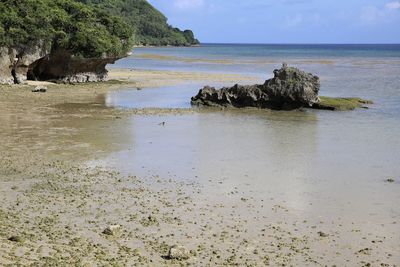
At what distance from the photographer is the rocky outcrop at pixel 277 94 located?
3478 cm

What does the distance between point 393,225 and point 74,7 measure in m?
40.2

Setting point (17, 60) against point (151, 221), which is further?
point (17, 60)

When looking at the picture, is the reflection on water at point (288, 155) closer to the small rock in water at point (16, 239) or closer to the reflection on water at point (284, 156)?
the reflection on water at point (284, 156)

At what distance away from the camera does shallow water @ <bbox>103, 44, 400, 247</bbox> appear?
15.0m

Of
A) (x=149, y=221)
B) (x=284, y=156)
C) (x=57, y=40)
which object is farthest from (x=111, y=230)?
(x=57, y=40)

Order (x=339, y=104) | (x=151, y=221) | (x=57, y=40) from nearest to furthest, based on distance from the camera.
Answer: (x=151, y=221) → (x=339, y=104) → (x=57, y=40)

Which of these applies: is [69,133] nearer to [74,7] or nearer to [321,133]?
[321,133]

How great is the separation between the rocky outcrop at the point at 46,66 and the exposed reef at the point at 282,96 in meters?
14.7

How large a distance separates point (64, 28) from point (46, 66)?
12.2ft

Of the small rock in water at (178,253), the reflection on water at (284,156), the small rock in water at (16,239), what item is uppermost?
the small rock in water at (16,239)

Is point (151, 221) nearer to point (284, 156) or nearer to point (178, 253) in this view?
point (178, 253)

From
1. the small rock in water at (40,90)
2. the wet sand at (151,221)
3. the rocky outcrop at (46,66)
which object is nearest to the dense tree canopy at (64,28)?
the rocky outcrop at (46,66)

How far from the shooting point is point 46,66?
47.5 metres

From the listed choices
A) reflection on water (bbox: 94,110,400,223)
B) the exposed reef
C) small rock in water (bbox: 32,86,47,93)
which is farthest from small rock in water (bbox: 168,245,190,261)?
small rock in water (bbox: 32,86,47,93)
